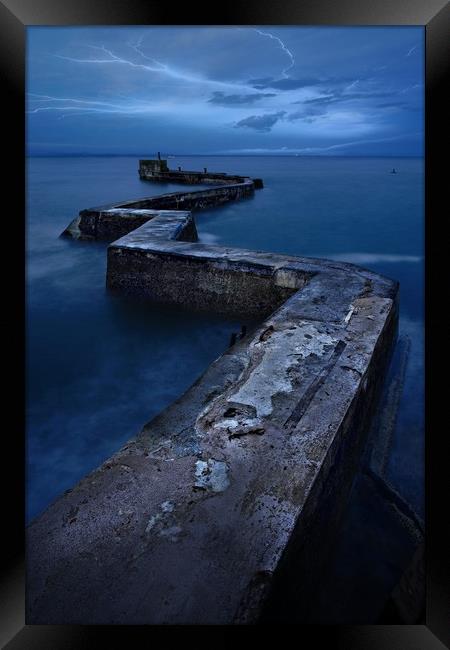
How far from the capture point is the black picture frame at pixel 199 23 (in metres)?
1.01

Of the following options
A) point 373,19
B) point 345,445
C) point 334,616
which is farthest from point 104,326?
point 373,19

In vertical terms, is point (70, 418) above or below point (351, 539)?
above

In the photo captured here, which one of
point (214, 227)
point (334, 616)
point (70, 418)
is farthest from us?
point (214, 227)

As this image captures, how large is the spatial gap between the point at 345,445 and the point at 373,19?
140cm

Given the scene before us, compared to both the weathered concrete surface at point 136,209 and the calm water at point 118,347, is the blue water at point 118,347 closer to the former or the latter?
the calm water at point 118,347

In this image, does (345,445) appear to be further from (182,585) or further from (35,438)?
(35,438)

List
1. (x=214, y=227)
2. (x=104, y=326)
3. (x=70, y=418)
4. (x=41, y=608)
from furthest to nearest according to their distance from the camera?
(x=214, y=227)
(x=104, y=326)
(x=70, y=418)
(x=41, y=608)

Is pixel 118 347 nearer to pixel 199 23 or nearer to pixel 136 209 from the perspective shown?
pixel 199 23

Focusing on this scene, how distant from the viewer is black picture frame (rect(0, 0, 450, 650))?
1.01m

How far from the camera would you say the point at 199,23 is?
3.45 ft

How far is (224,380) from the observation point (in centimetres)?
189

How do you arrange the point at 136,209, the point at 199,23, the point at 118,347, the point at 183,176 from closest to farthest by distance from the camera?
the point at 199,23 → the point at 118,347 → the point at 136,209 → the point at 183,176

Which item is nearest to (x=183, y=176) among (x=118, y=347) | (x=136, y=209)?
(x=136, y=209)

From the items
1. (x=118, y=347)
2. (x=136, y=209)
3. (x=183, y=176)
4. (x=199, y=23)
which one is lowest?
(x=118, y=347)
